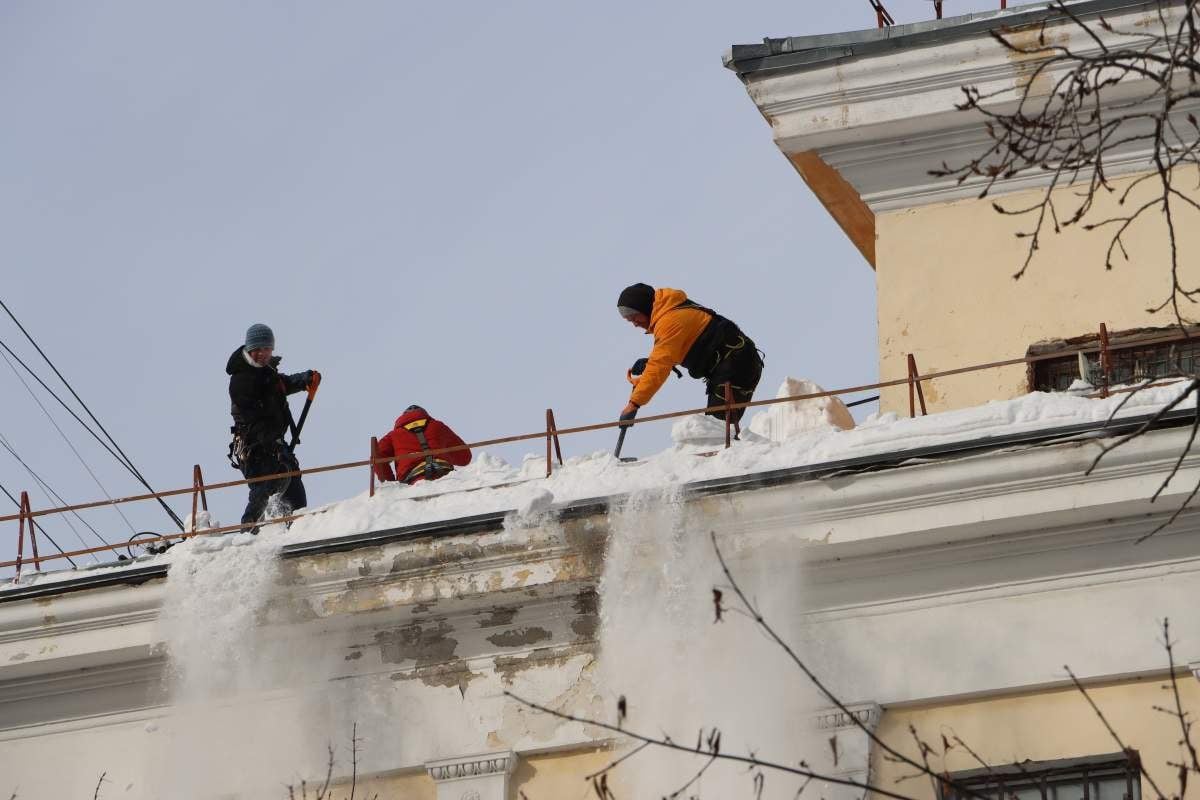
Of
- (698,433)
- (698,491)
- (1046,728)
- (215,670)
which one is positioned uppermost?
(698,433)

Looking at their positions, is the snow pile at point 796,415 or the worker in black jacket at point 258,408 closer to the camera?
the snow pile at point 796,415

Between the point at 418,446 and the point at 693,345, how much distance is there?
5.68 ft

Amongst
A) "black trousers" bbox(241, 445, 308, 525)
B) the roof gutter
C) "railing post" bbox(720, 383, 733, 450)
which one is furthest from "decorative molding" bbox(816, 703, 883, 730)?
"black trousers" bbox(241, 445, 308, 525)

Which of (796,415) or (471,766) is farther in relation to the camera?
(796,415)

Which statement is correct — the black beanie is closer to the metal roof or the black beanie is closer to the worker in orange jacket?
the worker in orange jacket

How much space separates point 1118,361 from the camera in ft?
38.6

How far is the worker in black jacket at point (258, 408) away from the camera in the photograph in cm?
1247

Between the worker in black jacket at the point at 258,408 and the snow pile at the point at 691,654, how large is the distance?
293 cm

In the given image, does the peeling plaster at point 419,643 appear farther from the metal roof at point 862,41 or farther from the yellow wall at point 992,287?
the metal roof at point 862,41

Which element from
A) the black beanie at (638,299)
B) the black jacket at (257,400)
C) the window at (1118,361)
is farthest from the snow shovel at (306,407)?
the window at (1118,361)

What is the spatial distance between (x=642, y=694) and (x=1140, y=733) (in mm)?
2258

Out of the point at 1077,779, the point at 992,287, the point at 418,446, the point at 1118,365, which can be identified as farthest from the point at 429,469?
the point at 1077,779

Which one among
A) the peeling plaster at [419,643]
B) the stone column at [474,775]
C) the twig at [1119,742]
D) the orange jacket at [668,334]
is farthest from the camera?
the orange jacket at [668,334]

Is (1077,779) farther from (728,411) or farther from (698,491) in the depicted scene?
(728,411)
